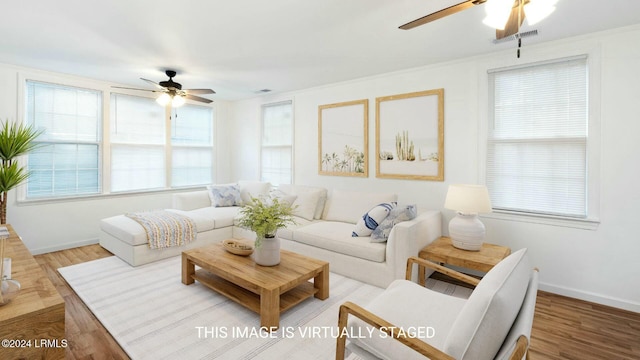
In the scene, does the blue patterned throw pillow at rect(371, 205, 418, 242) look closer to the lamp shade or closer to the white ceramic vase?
the lamp shade

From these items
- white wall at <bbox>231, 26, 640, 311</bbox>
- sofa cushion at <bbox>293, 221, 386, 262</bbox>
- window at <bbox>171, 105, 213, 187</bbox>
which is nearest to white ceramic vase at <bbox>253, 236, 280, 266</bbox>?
sofa cushion at <bbox>293, 221, 386, 262</bbox>

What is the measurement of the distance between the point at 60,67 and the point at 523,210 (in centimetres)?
600

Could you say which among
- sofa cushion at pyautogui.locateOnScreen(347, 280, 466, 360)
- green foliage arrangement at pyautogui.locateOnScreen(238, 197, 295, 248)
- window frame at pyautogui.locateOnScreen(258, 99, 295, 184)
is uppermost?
window frame at pyautogui.locateOnScreen(258, 99, 295, 184)

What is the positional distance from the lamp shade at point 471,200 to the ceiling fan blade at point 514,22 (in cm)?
152

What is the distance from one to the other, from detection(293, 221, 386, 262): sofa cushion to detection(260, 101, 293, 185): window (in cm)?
176

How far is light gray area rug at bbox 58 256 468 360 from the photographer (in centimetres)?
206

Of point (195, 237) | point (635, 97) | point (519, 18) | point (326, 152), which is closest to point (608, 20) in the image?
point (635, 97)

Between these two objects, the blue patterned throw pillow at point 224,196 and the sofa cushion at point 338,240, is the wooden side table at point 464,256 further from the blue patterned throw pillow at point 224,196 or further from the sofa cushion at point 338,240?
the blue patterned throw pillow at point 224,196

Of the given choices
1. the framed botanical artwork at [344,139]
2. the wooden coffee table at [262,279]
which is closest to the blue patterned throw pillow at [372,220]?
the wooden coffee table at [262,279]

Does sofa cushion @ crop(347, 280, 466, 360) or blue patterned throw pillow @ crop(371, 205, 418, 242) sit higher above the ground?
blue patterned throw pillow @ crop(371, 205, 418, 242)

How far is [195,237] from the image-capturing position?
13.3 feet

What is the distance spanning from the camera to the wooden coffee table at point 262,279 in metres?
2.27

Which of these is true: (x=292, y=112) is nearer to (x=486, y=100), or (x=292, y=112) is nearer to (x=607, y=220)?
(x=486, y=100)

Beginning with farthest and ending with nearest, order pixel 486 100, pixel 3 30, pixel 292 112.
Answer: pixel 292 112 < pixel 486 100 < pixel 3 30
